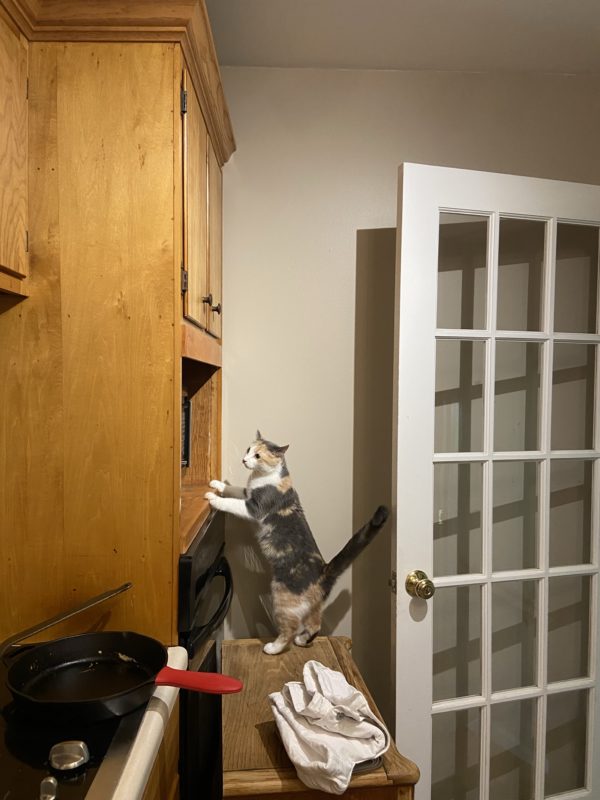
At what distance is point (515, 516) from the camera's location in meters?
1.68

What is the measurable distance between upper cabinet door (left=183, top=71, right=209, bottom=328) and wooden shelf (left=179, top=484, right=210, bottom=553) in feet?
1.54

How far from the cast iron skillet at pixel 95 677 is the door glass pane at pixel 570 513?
1222mm

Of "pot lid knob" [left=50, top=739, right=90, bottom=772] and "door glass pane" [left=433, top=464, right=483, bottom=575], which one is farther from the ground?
"door glass pane" [left=433, top=464, right=483, bottom=575]

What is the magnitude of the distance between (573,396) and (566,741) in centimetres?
107

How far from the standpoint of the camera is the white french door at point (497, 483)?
1.56 metres

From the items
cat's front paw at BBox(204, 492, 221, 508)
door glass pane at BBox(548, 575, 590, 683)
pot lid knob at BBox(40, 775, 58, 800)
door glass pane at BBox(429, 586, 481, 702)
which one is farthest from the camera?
door glass pane at BBox(548, 575, 590, 683)

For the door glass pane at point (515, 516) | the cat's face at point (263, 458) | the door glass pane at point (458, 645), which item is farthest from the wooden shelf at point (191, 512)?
the door glass pane at point (515, 516)

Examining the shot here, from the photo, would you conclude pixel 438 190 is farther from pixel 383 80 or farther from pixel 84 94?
pixel 84 94

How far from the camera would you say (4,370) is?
3.64ft

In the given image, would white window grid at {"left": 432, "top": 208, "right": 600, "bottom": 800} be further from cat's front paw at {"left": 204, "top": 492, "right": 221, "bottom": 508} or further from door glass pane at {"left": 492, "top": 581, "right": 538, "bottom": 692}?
cat's front paw at {"left": 204, "top": 492, "right": 221, "bottom": 508}

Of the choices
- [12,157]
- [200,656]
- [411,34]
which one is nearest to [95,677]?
[200,656]

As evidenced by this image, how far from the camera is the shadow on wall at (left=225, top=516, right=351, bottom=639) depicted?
192 cm

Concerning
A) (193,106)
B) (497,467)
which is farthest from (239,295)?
(497,467)

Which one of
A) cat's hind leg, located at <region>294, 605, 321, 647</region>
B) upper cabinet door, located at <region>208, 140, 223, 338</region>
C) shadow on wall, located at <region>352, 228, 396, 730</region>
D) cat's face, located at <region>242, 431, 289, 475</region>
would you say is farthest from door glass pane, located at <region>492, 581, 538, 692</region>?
upper cabinet door, located at <region>208, 140, 223, 338</region>
